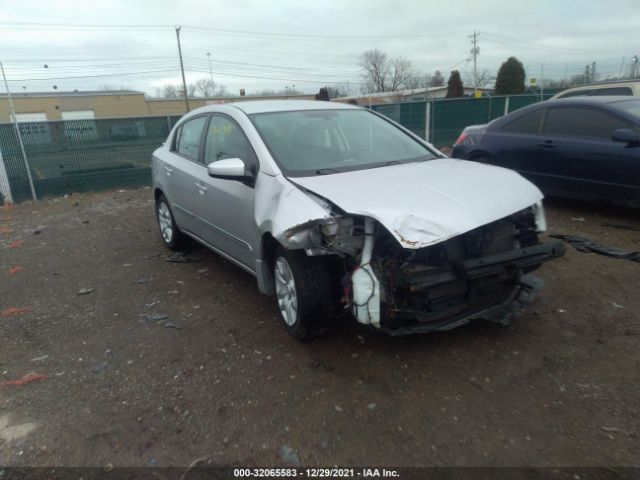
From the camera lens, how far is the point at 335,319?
11.0 feet

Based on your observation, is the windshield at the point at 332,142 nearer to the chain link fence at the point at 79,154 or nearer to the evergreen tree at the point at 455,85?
the chain link fence at the point at 79,154

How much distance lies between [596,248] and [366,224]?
3.35 meters

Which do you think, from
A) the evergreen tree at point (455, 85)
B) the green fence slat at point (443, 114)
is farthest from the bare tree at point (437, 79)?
the green fence slat at point (443, 114)

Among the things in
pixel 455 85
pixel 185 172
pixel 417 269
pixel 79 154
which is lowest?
pixel 417 269

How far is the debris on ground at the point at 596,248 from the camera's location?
15.4 feet

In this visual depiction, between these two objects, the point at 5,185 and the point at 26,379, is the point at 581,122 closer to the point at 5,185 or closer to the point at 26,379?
the point at 26,379

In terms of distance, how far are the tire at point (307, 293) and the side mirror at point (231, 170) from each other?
66 centimetres

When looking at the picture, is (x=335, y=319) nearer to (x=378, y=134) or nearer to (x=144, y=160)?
(x=378, y=134)

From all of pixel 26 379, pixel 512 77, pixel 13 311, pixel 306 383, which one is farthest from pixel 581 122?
pixel 512 77

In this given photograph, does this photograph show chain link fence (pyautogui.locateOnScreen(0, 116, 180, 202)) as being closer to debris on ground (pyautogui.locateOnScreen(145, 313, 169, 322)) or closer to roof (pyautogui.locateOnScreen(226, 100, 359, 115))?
roof (pyautogui.locateOnScreen(226, 100, 359, 115))

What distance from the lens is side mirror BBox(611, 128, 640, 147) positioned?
538 centimetres

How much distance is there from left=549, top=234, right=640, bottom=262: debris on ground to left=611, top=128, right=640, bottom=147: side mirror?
4.02 feet

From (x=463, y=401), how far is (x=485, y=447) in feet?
1.26

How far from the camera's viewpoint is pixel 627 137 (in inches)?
212
